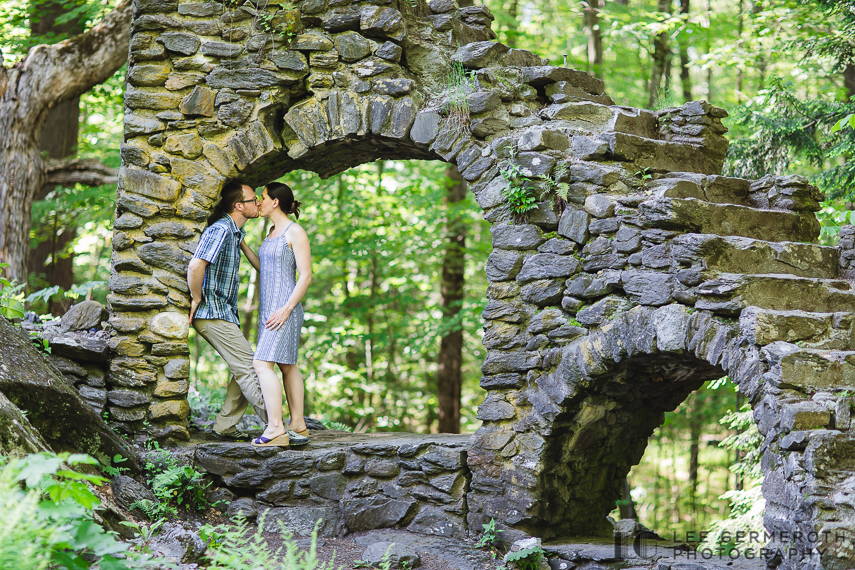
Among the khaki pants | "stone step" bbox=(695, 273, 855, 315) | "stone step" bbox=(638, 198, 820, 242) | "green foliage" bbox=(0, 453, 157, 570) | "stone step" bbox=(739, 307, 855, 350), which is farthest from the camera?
the khaki pants

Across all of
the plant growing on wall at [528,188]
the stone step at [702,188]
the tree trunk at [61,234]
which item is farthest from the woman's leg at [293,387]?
the tree trunk at [61,234]

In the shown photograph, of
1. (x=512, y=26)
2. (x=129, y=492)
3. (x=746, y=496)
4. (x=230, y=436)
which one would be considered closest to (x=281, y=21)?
(x=230, y=436)

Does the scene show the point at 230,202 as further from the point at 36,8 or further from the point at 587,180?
the point at 36,8

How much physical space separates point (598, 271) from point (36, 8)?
32.1 ft

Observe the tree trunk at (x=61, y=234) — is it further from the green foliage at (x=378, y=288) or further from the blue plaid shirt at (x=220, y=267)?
the blue plaid shirt at (x=220, y=267)

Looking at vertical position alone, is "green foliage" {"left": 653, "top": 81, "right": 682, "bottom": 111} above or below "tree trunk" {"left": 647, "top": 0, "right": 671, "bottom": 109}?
below

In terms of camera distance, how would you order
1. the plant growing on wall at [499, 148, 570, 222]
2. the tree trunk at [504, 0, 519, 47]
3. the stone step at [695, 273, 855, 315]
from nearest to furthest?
the stone step at [695, 273, 855, 315] < the plant growing on wall at [499, 148, 570, 222] < the tree trunk at [504, 0, 519, 47]

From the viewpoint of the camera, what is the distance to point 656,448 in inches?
606

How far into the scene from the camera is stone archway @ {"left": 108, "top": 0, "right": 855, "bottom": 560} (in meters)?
3.81

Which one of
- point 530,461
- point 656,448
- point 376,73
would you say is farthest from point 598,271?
point 656,448

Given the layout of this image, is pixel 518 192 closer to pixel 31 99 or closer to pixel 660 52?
pixel 31 99

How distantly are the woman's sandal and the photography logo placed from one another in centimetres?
250

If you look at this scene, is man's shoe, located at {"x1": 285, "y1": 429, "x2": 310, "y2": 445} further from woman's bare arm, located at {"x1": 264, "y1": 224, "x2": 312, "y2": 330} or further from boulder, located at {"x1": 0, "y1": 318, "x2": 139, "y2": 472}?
boulder, located at {"x1": 0, "y1": 318, "x2": 139, "y2": 472}

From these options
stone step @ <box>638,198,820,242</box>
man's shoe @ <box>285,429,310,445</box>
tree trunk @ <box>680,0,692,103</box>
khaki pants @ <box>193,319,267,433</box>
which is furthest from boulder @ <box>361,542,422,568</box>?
tree trunk @ <box>680,0,692,103</box>
